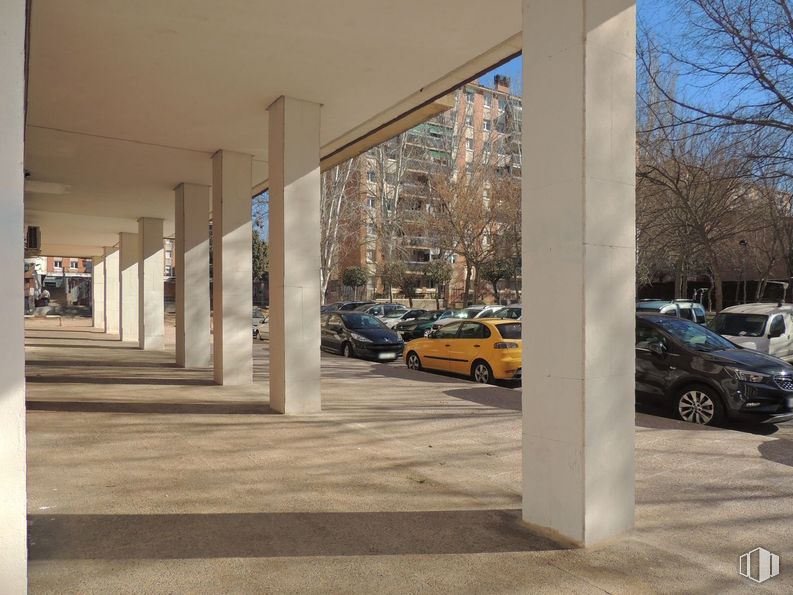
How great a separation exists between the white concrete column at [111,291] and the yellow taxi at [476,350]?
19.5 m

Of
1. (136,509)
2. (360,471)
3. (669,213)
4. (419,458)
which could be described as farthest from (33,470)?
(669,213)

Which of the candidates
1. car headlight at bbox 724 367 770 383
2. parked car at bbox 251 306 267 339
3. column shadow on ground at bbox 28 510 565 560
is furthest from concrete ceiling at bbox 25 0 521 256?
parked car at bbox 251 306 267 339

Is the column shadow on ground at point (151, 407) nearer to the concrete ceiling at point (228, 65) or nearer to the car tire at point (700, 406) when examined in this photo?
the concrete ceiling at point (228, 65)

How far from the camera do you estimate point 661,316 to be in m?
9.35

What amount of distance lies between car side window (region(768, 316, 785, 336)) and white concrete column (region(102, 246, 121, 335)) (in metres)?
25.6

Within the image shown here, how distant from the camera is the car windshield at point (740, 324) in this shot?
12320mm

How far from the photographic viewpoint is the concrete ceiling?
5828 mm

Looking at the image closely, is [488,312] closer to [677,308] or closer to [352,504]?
[677,308]

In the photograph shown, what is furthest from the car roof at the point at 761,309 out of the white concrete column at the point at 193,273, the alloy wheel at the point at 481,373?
the white concrete column at the point at 193,273

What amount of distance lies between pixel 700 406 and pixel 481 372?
15.3 feet

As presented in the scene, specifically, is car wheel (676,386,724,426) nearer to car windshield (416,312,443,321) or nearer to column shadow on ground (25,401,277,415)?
column shadow on ground (25,401,277,415)

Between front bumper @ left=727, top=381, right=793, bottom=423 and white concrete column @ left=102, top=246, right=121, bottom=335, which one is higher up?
white concrete column @ left=102, top=246, right=121, bottom=335

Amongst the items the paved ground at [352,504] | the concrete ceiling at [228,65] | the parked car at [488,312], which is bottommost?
the paved ground at [352,504]

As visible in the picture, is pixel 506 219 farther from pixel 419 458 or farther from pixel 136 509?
pixel 136 509
